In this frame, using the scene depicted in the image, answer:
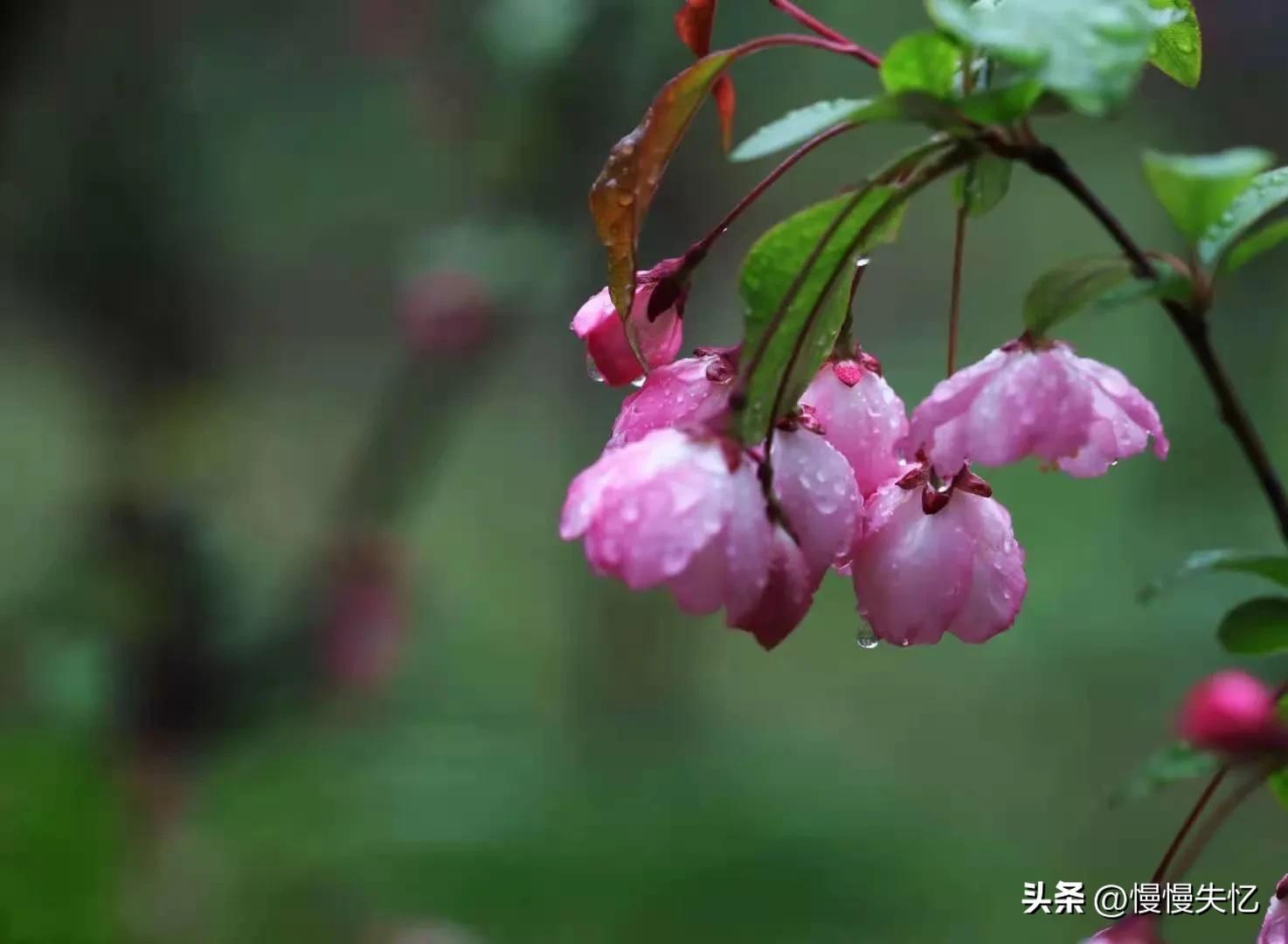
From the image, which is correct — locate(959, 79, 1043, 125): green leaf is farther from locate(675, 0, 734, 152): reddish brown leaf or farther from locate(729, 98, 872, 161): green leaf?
locate(675, 0, 734, 152): reddish brown leaf

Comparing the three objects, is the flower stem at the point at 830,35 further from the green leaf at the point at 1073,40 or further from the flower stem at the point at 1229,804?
the flower stem at the point at 1229,804

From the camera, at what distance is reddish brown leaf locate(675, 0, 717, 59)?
0.53 m

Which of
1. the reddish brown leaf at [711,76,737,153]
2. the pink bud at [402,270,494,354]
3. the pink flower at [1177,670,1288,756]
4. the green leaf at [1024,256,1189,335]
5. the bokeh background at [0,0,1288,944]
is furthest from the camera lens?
the pink bud at [402,270,494,354]

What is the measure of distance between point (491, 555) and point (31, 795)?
226 centimetres

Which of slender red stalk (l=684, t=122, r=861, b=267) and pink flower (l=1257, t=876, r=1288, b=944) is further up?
slender red stalk (l=684, t=122, r=861, b=267)

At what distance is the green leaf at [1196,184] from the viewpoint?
38 cm

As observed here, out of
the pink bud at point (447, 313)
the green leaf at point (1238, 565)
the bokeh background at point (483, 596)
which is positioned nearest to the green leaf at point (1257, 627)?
the green leaf at point (1238, 565)

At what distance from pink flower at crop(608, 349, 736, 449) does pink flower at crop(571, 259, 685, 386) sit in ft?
0.04

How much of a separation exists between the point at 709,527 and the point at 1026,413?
0.43 ft

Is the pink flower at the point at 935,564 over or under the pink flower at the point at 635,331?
under

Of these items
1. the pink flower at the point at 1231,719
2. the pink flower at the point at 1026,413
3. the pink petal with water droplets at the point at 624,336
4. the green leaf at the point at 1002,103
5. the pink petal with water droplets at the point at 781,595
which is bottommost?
the pink flower at the point at 1231,719

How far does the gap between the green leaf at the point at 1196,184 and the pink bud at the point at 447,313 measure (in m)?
1.73

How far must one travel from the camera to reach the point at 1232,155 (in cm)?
39

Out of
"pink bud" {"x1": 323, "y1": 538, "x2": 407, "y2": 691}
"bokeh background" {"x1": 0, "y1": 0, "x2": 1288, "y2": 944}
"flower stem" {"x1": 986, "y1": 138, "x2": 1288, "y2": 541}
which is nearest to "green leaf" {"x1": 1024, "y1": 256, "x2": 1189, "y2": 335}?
"flower stem" {"x1": 986, "y1": 138, "x2": 1288, "y2": 541}
